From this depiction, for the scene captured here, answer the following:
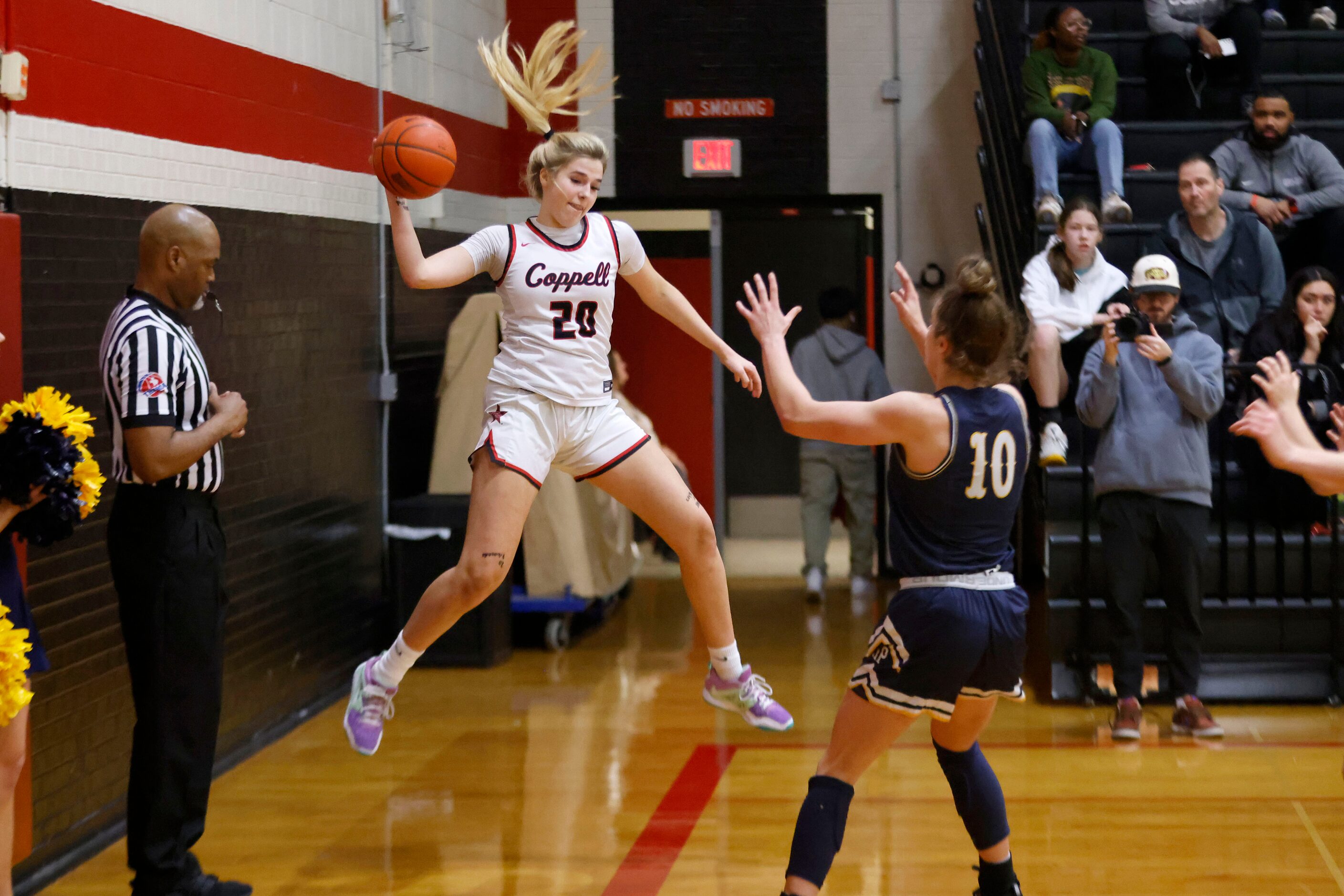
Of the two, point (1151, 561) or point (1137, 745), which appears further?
point (1151, 561)

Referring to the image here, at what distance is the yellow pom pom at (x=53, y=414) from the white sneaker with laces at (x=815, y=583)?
550 centimetres

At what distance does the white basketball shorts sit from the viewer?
150 inches

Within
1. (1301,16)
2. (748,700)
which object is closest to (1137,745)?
(748,700)

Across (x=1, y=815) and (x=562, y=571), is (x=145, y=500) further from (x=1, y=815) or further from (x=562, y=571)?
(x=562, y=571)

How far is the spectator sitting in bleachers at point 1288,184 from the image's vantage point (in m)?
6.83

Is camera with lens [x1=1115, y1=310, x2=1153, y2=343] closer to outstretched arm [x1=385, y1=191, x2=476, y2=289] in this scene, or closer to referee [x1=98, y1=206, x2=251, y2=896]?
outstretched arm [x1=385, y1=191, x2=476, y2=289]

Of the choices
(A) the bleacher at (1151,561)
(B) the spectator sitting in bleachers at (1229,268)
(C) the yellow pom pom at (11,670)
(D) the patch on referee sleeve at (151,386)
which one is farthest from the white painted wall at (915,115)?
(C) the yellow pom pom at (11,670)

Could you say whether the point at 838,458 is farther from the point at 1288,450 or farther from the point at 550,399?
the point at 1288,450

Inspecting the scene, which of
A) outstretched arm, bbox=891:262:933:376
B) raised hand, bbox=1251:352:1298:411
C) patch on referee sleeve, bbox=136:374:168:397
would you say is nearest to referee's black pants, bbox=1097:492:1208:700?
outstretched arm, bbox=891:262:933:376

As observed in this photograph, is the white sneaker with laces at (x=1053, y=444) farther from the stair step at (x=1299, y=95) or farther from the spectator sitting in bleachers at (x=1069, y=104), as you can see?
the stair step at (x=1299, y=95)

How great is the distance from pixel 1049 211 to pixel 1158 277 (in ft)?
5.09

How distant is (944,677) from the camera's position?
3.10 meters

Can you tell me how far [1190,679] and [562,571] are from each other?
3153 millimetres

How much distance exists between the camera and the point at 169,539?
11.8 feet
